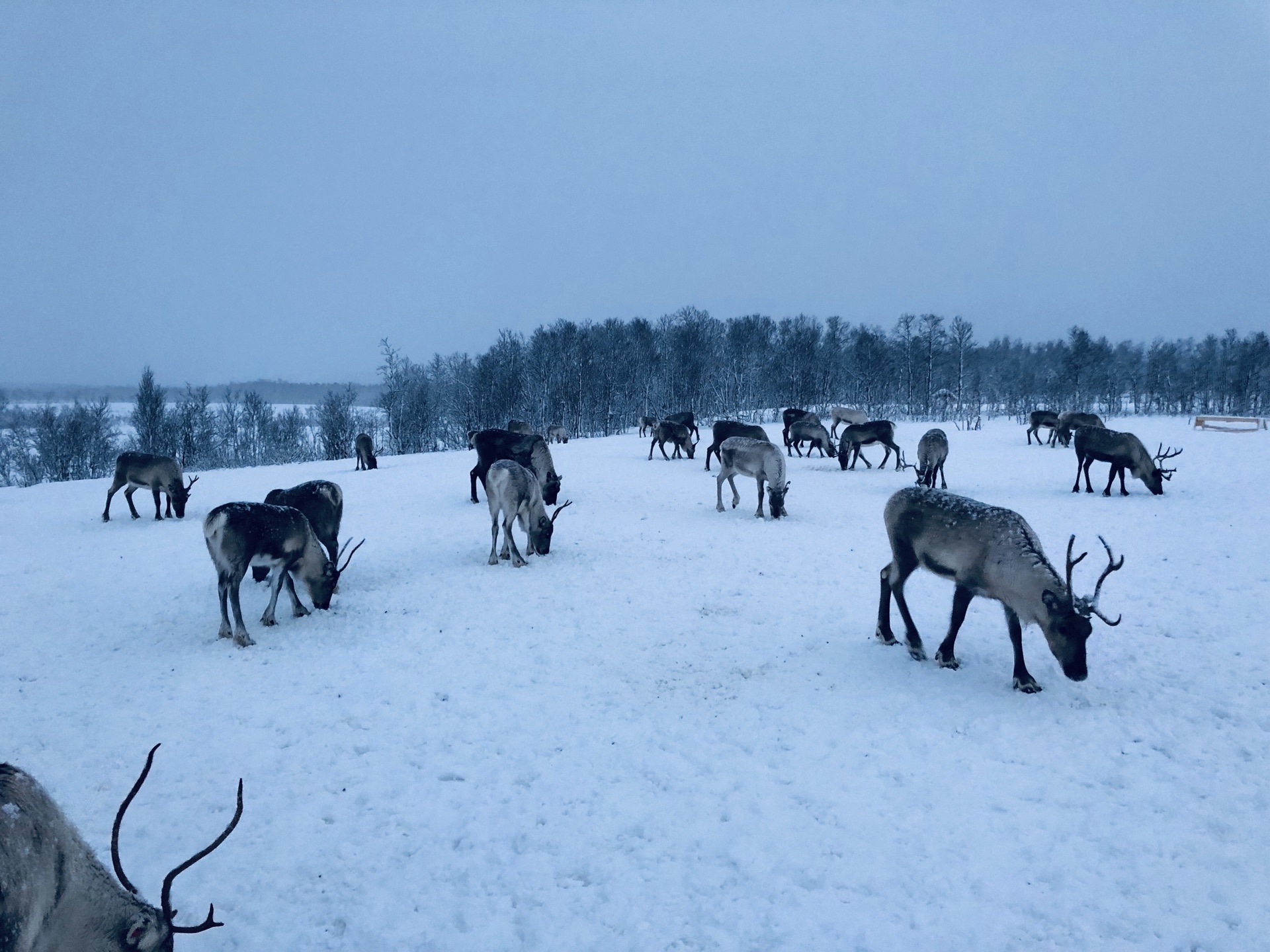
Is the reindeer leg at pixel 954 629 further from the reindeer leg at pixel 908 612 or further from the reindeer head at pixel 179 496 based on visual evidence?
the reindeer head at pixel 179 496

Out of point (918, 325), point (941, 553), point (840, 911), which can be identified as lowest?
point (840, 911)

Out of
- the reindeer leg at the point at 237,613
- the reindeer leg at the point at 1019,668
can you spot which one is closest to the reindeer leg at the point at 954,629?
the reindeer leg at the point at 1019,668

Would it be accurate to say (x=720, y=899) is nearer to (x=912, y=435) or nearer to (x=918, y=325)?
(x=912, y=435)

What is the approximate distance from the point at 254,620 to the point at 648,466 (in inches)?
672

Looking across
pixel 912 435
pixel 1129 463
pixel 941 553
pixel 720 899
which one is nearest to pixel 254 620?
pixel 720 899

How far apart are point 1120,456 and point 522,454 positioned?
1549 cm

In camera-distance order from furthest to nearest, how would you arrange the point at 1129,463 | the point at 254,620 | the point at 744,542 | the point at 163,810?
the point at 1129,463, the point at 744,542, the point at 254,620, the point at 163,810

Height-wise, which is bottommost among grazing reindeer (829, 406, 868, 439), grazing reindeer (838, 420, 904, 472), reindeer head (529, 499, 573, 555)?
reindeer head (529, 499, 573, 555)

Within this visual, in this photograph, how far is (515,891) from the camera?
13.3 feet

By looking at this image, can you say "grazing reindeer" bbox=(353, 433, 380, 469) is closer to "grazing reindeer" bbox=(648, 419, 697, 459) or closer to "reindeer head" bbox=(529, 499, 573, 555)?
"grazing reindeer" bbox=(648, 419, 697, 459)

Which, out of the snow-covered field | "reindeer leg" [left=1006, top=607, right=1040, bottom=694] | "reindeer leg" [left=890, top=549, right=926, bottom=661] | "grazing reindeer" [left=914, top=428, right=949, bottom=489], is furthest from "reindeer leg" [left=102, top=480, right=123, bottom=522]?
"grazing reindeer" [left=914, top=428, right=949, bottom=489]

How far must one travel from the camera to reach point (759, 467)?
15.3m

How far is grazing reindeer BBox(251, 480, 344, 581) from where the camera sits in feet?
34.8

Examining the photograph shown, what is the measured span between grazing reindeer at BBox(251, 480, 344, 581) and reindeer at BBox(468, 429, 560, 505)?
207 inches
